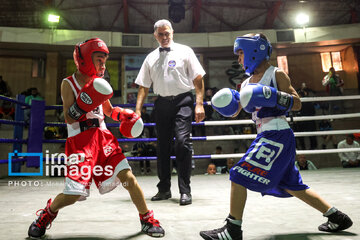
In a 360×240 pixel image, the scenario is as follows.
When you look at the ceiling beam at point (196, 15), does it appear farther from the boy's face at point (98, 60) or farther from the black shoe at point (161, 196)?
the boy's face at point (98, 60)

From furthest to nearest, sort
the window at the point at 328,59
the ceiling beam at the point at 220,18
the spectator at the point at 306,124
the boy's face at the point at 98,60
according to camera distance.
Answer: the window at the point at 328,59
the ceiling beam at the point at 220,18
the spectator at the point at 306,124
the boy's face at the point at 98,60

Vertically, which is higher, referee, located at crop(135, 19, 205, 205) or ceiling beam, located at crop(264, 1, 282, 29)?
ceiling beam, located at crop(264, 1, 282, 29)

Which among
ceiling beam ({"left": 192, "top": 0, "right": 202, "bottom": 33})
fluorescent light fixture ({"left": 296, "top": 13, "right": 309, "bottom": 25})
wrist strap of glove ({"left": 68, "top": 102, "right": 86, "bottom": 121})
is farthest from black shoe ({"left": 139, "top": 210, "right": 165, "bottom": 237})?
fluorescent light fixture ({"left": 296, "top": 13, "right": 309, "bottom": 25})

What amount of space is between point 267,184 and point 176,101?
49.3 inches

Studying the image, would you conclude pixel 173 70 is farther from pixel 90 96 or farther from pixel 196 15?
pixel 196 15

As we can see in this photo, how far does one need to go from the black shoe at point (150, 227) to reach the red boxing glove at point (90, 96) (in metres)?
0.62

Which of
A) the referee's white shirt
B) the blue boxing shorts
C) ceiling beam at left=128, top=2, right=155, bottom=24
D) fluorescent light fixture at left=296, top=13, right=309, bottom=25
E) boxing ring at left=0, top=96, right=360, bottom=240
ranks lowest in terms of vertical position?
boxing ring at left=0, top=96, right=360, bottom=240

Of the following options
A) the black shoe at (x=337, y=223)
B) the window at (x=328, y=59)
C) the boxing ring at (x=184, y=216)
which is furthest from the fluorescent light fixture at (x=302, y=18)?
the black shoe at (x=337, y=223)

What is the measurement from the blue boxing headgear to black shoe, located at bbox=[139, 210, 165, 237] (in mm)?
949

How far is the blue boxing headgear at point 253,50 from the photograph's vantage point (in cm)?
144

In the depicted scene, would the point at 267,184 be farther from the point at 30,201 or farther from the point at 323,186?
the point at 30,201

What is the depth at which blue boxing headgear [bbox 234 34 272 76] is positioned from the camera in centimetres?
144

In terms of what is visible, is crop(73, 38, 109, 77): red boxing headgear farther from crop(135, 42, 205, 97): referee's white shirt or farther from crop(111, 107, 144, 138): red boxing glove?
crop(135, 42, 205, 97): referee's white shirt

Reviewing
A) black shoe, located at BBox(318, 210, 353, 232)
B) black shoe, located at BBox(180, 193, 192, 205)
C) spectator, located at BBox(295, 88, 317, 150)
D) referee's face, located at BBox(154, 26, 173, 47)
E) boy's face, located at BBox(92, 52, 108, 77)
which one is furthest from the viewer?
spectator, located at BBox(295, 88, 317, 150)
